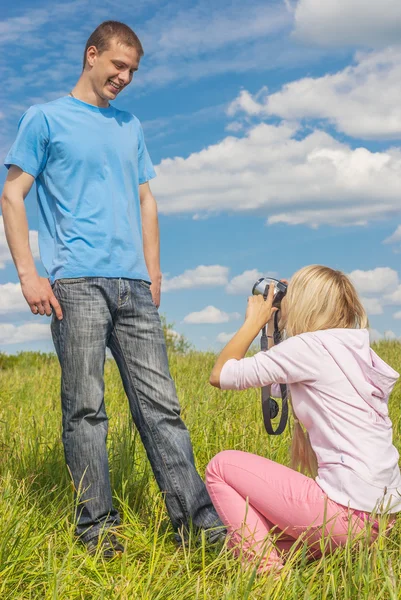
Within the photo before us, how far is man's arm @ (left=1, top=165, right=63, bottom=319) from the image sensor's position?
3.49 m

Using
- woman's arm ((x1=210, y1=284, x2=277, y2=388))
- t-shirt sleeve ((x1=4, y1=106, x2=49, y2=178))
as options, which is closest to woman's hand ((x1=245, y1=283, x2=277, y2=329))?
woman's arm ((x1=210, y1=284, x2=277, y2=388))

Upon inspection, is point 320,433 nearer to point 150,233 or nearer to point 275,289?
point 275,289

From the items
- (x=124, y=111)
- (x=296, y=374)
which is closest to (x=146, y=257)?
(x=124, y=111)

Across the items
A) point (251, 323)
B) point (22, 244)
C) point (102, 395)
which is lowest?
point (102, 395)

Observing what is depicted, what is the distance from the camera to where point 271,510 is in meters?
3.02

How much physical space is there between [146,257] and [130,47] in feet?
3.79

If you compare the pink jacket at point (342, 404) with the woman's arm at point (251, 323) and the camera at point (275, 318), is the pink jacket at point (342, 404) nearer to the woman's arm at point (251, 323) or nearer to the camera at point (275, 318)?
the woman's arm at point (251, 323)

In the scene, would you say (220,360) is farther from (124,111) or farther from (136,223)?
(124,111)

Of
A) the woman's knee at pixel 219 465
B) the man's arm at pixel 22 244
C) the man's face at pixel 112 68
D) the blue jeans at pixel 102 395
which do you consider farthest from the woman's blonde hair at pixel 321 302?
the man's face at pixel 112 68

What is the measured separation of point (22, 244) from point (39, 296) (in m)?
0.28

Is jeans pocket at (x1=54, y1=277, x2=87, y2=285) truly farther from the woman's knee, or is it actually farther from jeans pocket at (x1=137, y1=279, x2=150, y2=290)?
the woman's knee

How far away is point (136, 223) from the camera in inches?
149

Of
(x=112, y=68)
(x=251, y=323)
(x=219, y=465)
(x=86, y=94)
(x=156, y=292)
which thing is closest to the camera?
(x=219, y=465)

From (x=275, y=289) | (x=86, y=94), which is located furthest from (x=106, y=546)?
(x=86, y=94)
